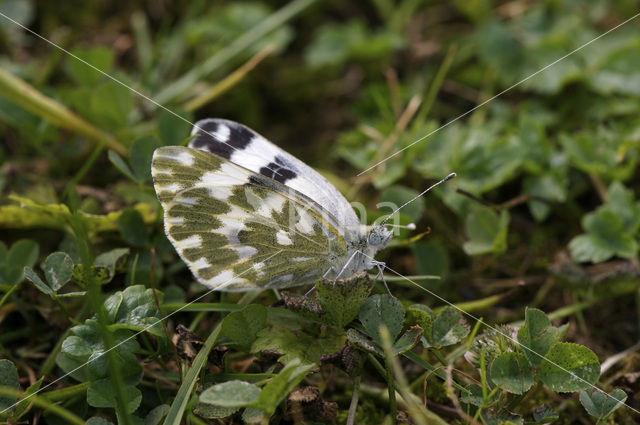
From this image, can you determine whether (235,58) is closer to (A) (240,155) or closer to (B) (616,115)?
(A) (240,155)

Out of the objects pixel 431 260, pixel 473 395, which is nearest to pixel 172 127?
pixel 431 260

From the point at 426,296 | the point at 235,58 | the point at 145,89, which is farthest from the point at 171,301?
the point at 235,58

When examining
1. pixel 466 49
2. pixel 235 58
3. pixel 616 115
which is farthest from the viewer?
pixel 466 49

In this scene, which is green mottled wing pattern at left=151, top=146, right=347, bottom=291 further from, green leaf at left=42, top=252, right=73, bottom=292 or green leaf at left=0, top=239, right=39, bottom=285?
green leaf at left=0, top=239, right=39, bottom=285

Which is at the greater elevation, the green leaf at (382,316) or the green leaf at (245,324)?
the green leaf at (245,324)

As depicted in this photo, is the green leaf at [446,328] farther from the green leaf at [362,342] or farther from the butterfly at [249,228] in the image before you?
the butterfly at [249,228]

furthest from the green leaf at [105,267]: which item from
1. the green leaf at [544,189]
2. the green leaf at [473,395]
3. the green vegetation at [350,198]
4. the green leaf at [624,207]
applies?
the green leaf at [624,207]

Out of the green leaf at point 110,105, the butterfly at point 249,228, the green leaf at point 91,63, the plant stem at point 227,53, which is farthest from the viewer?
the plant stem at point 227,53
